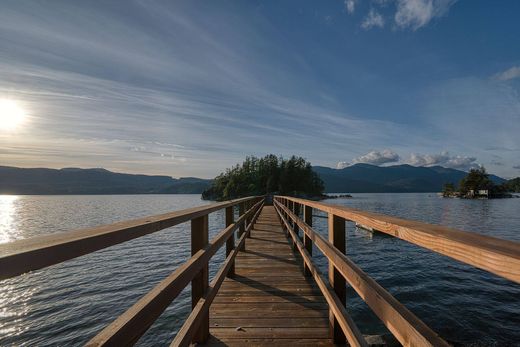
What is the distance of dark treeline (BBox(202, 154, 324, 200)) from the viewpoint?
93125mm

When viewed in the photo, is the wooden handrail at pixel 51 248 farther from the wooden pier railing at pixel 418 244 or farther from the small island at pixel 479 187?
the small island at pixel 479 187

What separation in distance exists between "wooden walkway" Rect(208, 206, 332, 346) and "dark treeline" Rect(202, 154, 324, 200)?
8493 cm

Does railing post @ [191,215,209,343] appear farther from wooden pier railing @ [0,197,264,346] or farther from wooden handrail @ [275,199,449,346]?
wooden handrail @ [275,199,449,346]

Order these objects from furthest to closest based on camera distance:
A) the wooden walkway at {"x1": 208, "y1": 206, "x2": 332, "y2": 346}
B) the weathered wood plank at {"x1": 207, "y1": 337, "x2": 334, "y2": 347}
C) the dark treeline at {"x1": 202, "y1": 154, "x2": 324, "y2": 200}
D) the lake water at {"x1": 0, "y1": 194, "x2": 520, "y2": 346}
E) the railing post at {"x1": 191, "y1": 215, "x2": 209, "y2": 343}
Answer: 1. the dark treeline at {"x1": 202, "y1": 154, "x2": 324, "y2": 200}
2. the lake water at {"x1": 0, "y1": 194, "x2": 520, "y2": 346}
3. the wooden walkway at {"x1": 208, "y1": 206, "x2": 332, "y2": 346}
4. the weathered wood plank at {"x1": 207, "y1": 337, "x2": 334, "y2": 347}
5. the railing post at {"x1": 191, "y1": 215, "x2": 209, "y2": 343}

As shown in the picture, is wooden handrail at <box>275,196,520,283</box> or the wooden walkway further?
the wooden walkway

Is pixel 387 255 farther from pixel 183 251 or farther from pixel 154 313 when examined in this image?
pixel 154 313

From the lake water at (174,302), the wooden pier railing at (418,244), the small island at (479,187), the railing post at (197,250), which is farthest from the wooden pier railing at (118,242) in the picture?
the small island at (479,187)

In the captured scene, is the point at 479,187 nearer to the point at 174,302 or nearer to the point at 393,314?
the point at 174,302

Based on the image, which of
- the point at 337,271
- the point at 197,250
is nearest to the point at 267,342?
the point at 337,271

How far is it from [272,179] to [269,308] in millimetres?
92611

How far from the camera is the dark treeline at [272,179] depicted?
93.1 metres

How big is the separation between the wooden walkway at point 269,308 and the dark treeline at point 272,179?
84.9 meters

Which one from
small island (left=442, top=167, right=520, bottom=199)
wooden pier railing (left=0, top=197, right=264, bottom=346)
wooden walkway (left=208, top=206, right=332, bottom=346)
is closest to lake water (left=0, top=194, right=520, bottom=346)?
wooden walkway (left=208, top=206, right=332, bottom=346)

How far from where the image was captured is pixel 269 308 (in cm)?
416
